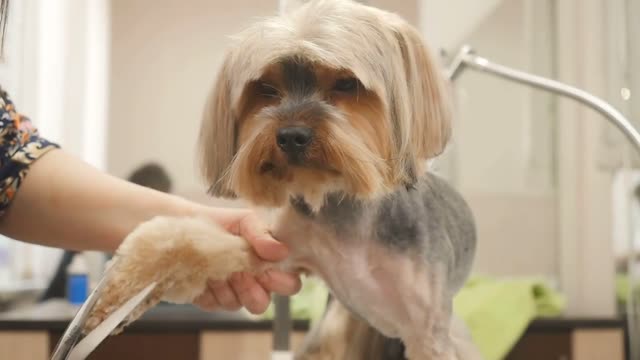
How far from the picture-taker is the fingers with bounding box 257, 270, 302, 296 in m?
0.71

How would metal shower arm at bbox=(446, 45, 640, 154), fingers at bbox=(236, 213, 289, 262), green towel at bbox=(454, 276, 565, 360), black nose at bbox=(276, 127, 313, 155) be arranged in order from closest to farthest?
black nose at bbox=(276, 127, 313, 155) < fingers at bbox=(236, 213, 289, 262) < metal shower arm at bbox=(446, 45, 640, 154) < green towel at bbox=(454, 276, 565, 360)

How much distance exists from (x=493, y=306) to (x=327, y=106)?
0.70 meters

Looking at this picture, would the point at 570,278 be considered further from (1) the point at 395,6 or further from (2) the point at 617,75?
(1) the point at 395,6

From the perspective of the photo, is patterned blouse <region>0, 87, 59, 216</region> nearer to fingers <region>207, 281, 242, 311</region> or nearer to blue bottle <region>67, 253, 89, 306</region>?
fingers <region>207, 281, 242, 311</region>

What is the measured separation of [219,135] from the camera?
2.19 ft

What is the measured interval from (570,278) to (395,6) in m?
1.03

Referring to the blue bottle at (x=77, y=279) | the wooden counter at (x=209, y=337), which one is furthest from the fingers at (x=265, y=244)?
the blue bottle at (x=77, y=279)

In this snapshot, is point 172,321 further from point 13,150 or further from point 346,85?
point 346,85

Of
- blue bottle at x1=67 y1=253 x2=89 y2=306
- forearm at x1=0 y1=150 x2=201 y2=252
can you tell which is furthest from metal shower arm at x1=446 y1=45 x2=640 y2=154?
blue bottle at x1=67 y1=253 x2=89 y2=306

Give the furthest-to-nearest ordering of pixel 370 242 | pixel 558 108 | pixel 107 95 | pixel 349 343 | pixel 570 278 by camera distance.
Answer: pixel 570 278
pixel 558 108
pixel 107 95
pixel 349 343
pixel 370 242

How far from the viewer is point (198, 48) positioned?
1.01 metres

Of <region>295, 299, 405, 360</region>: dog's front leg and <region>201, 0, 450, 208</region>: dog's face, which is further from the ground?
<region>201, 0, 450, 208</region>: dog's face

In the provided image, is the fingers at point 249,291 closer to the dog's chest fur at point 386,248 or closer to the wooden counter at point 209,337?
the dog's chest fur at point 386,248

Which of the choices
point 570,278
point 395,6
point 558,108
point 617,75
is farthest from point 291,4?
point 570,278
